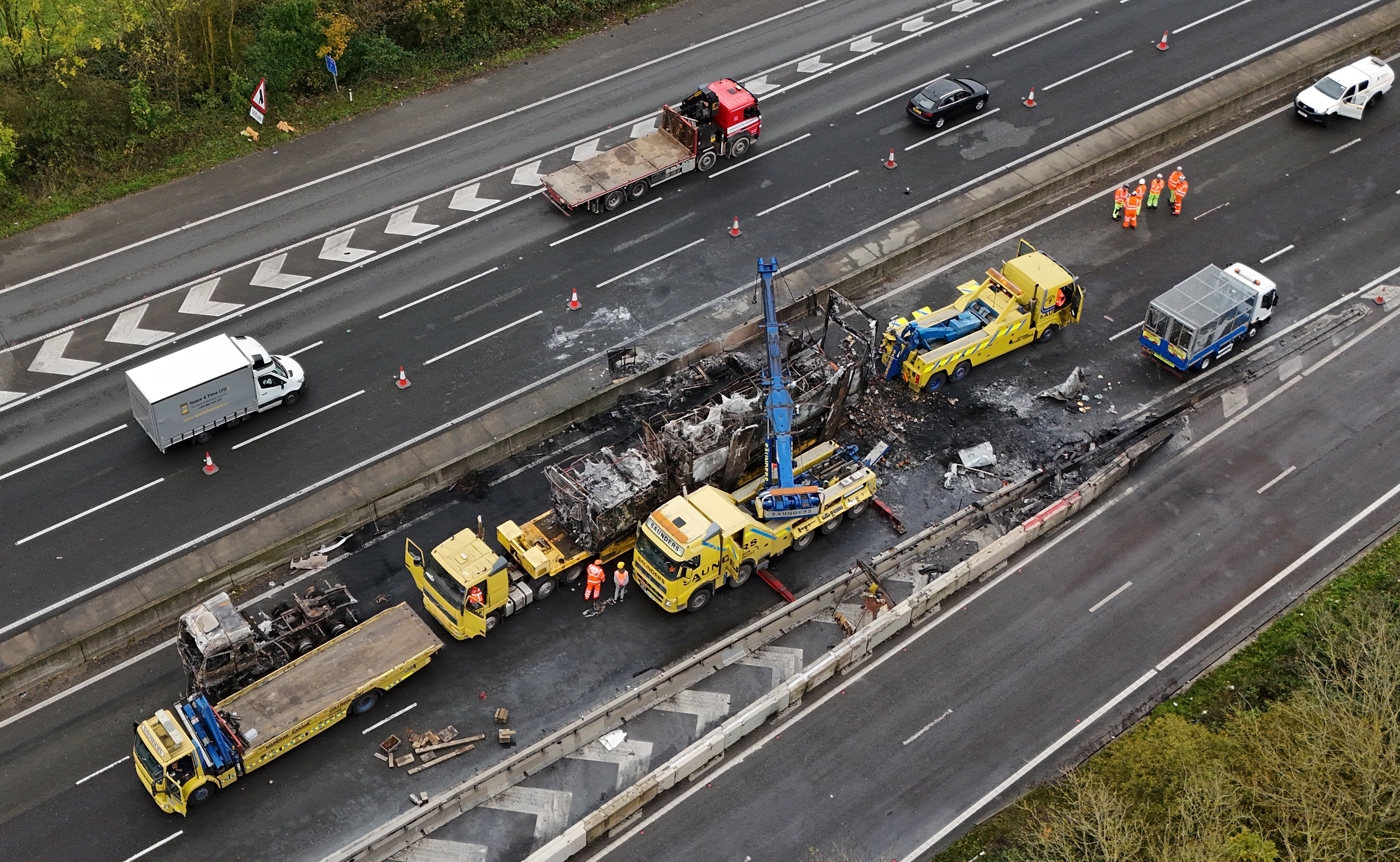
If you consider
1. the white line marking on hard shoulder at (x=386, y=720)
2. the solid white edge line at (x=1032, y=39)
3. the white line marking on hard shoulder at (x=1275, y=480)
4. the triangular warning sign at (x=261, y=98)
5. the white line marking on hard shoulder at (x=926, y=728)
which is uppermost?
the triangular warning sign at (x=261, y=98)

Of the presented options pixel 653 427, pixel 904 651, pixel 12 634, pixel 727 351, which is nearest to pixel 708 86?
pixel 727 351

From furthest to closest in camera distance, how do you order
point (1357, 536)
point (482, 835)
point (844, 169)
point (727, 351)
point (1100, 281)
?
point (844, 169) → point (1100, 281) → point (727, 351) → point (1357, 536) → point (482, 835)

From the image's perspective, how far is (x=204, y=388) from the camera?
40.2 metres

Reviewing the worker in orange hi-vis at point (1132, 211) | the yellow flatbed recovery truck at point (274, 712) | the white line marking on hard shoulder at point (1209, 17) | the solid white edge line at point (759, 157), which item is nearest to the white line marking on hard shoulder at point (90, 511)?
the yellow flatbed recovery truck at point (274, 712)

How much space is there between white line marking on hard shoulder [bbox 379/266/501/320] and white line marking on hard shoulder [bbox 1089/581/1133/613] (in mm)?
23572

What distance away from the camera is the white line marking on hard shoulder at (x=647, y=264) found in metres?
47.5

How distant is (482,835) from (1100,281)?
96.0 ft

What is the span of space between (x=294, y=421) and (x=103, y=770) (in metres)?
12.9

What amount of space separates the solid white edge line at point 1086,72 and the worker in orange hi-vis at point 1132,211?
828cm

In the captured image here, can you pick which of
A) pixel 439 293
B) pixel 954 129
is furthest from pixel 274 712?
pixel 954 129

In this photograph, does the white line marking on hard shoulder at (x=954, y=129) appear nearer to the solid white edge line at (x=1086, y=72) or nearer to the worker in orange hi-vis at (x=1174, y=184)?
the solid white edge line at (x=1086, y=72)

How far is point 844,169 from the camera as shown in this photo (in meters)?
52.2

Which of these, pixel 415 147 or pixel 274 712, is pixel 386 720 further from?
pixel 415 147

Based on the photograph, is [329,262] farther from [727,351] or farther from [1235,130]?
[1235,130]
